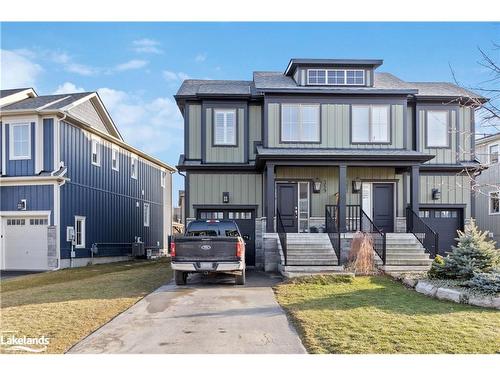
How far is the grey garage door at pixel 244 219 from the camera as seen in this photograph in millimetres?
18016

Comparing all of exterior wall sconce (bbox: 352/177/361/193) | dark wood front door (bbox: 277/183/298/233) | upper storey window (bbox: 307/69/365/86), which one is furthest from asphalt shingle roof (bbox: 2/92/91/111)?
exterior wall sconce (bbox: 352/177/361/193)

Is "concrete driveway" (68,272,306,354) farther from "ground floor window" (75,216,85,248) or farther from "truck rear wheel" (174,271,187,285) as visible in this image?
"ground floor window" (75,216,85,248)

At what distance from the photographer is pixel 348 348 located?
239 inches

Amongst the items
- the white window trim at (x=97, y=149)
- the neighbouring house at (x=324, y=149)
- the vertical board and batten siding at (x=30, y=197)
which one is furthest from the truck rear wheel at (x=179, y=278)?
the white window trim at (x=97, y=149)

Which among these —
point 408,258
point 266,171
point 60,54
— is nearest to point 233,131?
point 266,171

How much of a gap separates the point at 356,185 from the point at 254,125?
458cm

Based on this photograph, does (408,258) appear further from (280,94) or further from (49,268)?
(49,268)

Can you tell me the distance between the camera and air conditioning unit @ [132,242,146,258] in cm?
2489

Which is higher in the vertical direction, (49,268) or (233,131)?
(233,131)

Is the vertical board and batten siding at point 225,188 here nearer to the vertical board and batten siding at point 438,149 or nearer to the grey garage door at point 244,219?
the grey garage door at point 244,219

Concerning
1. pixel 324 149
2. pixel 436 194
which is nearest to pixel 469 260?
pixel 324 149

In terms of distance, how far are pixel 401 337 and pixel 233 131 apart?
12450mm

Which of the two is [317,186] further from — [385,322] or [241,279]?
[385,322]

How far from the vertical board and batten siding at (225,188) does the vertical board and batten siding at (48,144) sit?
577 centimetres
